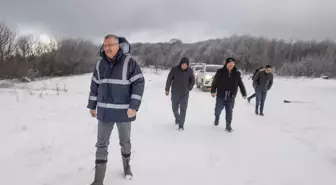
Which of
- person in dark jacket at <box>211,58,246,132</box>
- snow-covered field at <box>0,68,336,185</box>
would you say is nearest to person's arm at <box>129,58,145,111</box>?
snow-covered field at <box>0,68,336,185</box>

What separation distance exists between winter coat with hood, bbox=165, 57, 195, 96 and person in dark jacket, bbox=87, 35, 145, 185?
4163 mm

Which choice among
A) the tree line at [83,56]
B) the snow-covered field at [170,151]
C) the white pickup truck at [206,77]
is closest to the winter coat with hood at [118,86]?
the snow-covered field at [170,151]

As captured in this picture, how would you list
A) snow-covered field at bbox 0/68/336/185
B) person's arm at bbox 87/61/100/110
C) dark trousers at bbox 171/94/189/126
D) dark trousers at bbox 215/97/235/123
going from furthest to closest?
dark trousers at bbox 215/97/235/123, dark trousers at bbox 171/94/189/126, snow-covered field at bbox 0/68/336/185, person's arm at bbox 87/61/100/110

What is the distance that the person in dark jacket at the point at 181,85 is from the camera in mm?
7992

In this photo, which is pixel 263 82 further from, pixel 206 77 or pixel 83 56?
pixel 83 56

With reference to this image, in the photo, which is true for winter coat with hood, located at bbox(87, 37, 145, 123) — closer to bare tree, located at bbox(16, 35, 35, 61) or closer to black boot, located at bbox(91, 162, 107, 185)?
black boot, located at bbox(91, 162, 107, 185)

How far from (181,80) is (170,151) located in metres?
2.63

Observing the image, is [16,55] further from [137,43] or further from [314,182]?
[137,43]

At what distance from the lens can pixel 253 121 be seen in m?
10.1

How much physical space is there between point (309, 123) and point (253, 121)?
186 centimetres

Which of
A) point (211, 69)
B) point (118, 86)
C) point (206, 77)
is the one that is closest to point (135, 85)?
point (118, 86)

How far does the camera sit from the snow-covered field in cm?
452

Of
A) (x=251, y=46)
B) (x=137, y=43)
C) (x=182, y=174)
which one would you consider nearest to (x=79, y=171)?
(x=182, y=174)

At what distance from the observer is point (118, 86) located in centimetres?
385
